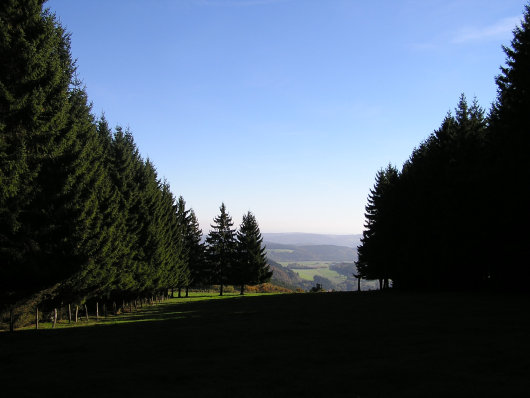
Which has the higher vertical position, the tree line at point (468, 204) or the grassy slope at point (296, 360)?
the tree line at point (468, 204)

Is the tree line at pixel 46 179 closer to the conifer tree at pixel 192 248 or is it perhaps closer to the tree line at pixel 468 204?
the tree line at pixel 468 204

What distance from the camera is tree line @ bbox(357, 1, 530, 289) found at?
24141mm

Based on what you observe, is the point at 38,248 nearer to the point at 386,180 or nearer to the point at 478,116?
the point at 478,116

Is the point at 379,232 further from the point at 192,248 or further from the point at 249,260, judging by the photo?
the point at 192,248

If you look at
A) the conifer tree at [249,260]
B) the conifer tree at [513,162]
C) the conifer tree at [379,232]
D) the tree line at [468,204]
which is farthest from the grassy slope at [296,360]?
the conifer tree at [249,260]

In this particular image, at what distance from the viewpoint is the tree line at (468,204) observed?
2414cm

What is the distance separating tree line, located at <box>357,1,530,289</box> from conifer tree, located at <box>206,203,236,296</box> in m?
27.9

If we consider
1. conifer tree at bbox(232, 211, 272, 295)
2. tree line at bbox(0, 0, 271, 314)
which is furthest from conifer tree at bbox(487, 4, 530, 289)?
conifer tree at bbox(232, 211, 272, 295)

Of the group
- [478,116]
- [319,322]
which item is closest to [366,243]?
[478,116]

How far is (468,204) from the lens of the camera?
31.9 metres

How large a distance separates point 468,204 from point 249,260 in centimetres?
4283

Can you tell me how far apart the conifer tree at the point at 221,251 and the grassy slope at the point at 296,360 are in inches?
2026

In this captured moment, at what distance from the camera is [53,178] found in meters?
21.7

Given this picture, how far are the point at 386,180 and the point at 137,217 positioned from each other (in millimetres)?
36003
